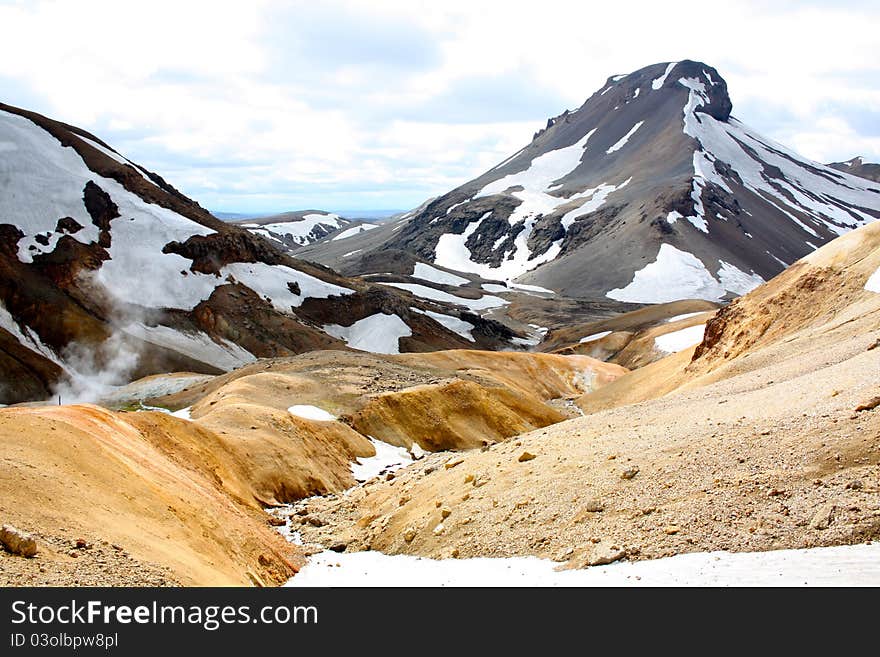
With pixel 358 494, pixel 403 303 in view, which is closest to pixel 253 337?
pixel 403 303

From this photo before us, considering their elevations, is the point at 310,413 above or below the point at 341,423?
above

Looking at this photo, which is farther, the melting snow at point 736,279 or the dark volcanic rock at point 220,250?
the melting snow at point 736,279

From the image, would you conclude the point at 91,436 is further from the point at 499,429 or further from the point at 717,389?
the point at 499,429

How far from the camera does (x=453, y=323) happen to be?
11294 centimetres

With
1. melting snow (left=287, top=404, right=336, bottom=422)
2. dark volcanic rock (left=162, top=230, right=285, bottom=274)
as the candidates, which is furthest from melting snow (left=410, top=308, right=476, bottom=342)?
melting snow (left=287, top=404, right=336, bottom=422)

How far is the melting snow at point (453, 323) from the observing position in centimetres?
11075

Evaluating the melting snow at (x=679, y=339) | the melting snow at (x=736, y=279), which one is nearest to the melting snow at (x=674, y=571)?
the melting snow at (x=679, y=339)

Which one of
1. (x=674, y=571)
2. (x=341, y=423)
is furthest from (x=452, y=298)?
(x=674, y=571)

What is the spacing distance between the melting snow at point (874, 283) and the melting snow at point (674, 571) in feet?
93.8

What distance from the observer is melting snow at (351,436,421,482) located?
34.1 m

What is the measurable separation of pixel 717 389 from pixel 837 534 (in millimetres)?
14785

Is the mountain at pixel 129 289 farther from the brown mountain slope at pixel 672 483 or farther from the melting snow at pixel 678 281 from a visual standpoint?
the melting snow at pixel 678 281

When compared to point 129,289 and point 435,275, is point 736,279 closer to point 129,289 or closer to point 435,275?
point 435,275

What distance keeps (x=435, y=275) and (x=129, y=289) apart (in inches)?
4498
